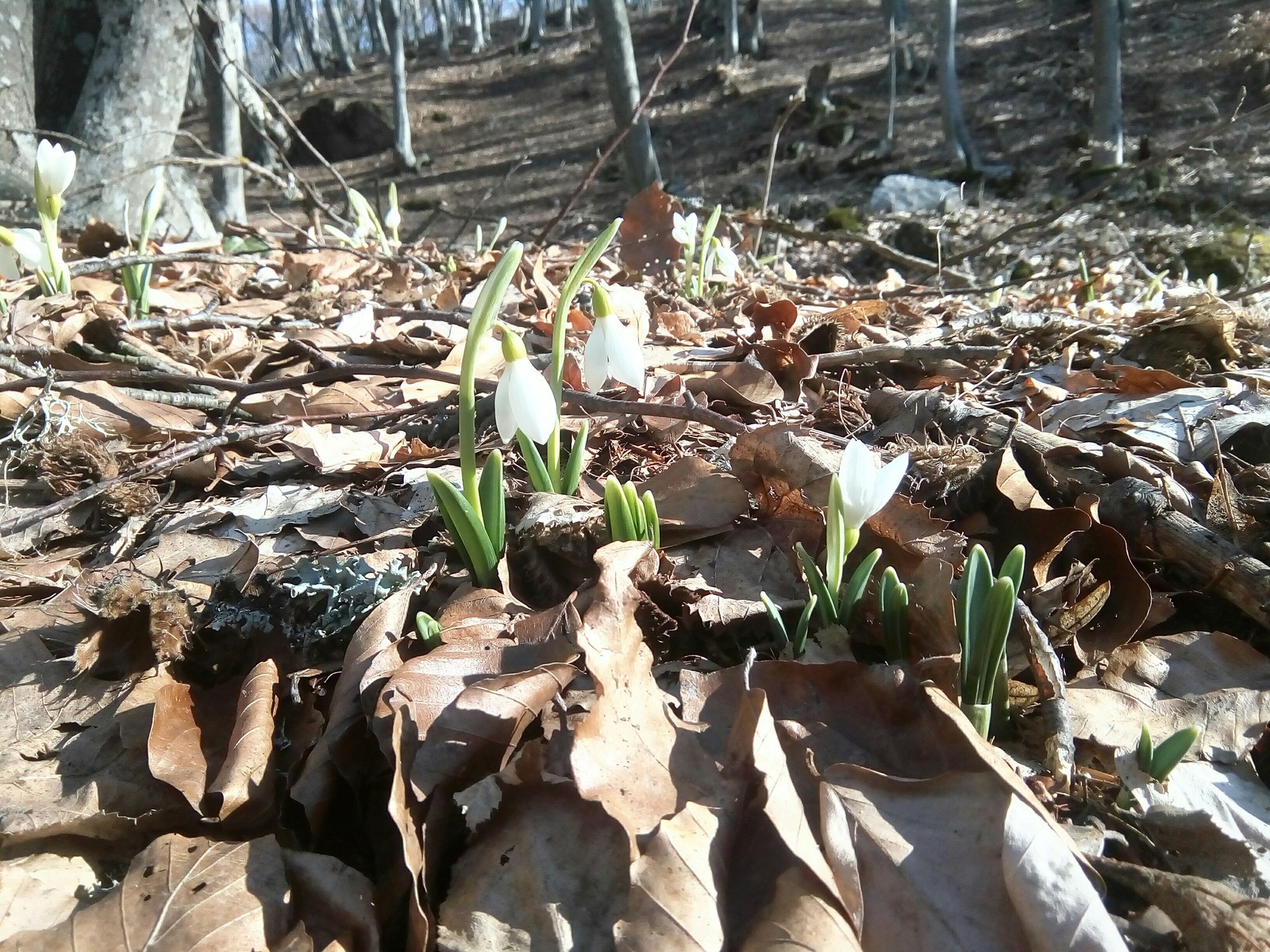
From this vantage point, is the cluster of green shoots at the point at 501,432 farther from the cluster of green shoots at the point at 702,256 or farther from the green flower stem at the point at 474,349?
the cluster of green shoots at the point at 702,256

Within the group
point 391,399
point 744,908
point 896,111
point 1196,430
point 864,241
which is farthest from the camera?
point 896,111

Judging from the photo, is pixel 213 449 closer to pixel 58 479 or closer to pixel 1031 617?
pixel 58 479

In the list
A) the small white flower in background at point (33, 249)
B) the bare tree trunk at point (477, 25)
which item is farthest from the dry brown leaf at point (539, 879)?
the bare tree trunk at point (477, 25)

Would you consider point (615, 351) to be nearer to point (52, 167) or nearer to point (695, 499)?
point (695, 499)

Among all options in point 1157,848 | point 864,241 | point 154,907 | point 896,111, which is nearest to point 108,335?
point 154,907

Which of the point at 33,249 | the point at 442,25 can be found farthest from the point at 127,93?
the point at 442,25

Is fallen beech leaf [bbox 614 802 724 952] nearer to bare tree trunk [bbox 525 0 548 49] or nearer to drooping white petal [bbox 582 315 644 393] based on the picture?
drooping white petal [bbox 582 315 644 393]
